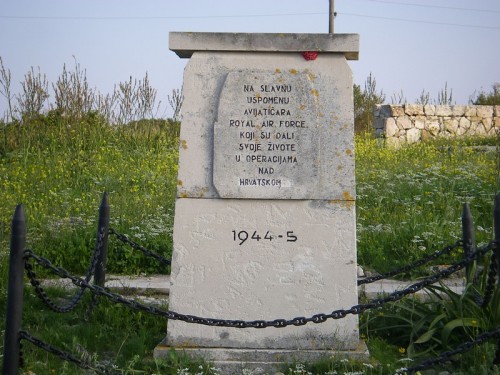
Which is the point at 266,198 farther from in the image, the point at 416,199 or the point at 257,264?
the point at 416,199

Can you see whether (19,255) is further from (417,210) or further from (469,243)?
(417,210)

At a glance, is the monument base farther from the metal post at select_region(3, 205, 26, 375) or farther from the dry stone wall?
the dry stone wall

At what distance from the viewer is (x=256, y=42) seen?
4.56 metres

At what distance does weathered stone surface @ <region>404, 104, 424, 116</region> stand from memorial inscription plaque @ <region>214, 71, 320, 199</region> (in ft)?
42.9

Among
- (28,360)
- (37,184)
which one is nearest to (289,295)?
(28,360)

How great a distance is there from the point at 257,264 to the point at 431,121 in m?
13.8

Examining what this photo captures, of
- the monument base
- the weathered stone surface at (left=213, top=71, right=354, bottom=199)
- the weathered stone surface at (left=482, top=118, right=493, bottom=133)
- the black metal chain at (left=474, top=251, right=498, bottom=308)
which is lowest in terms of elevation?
the monument base

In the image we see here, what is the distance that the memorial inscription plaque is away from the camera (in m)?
4.54

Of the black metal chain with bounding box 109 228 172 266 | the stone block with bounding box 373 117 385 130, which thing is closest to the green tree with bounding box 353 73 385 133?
the stone block with bounding box 373 117 385 130

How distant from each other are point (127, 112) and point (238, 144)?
993cm

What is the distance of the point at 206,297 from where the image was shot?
4.54 m

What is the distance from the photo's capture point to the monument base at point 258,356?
4332 mm

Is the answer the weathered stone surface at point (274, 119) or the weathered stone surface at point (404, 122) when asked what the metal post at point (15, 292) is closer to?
the weathered stone surface at point (274, 119)

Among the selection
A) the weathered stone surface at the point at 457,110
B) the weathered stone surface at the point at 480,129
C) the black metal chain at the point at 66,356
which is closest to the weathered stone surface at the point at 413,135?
the weathered stone surface at the point at 457,110
